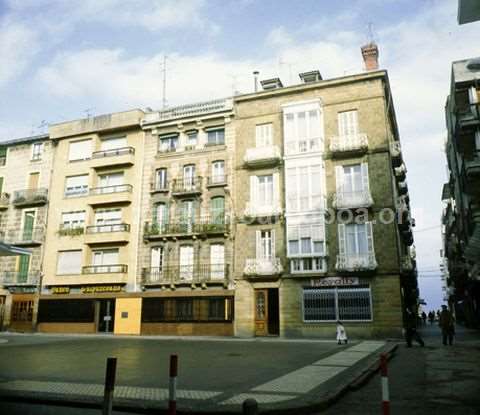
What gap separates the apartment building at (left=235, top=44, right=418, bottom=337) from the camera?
84.6 feet

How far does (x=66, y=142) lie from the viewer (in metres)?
36.9

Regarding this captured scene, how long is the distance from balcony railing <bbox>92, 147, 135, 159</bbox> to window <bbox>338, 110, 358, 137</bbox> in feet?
50.9

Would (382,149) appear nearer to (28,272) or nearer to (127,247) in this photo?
(127,247)

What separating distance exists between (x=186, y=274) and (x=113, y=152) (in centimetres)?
1182

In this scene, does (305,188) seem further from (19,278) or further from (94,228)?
(19,278)

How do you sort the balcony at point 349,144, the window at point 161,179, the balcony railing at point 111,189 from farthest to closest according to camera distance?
the balcony railing at point 111,189, the window at point 161,179, the balcony at point 349,144

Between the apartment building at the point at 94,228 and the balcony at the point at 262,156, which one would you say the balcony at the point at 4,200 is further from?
the balcony at the point at 262,156

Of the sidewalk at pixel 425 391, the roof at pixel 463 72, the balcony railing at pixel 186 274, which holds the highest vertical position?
the roof at pixel 463 72

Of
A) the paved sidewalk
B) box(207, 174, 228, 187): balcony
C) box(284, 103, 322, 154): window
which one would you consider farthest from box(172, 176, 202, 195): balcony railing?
the paved sidewalk

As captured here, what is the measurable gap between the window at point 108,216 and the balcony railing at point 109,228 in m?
0.45

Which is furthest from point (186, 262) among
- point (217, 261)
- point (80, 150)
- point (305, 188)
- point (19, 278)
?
point (19, 278)

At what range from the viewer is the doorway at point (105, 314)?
32.2 metres

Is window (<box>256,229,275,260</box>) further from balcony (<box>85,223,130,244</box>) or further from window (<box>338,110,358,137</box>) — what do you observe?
balcony (<box>85,223,130,244</box>)

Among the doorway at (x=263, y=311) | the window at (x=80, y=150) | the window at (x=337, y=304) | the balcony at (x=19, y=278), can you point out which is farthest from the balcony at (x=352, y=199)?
the balcony at (x=19, y=278)
